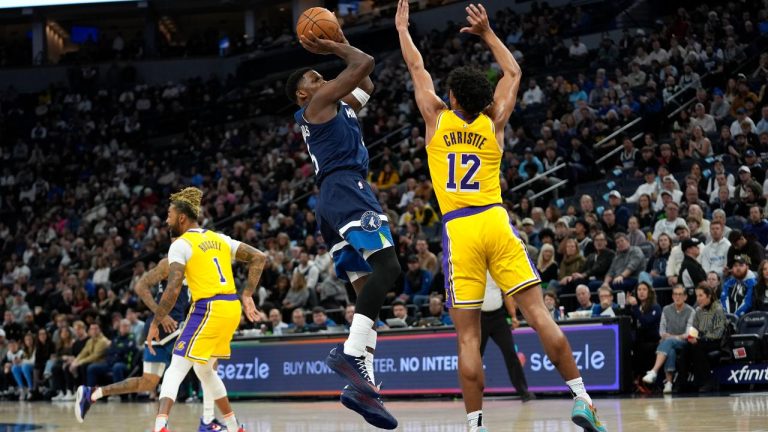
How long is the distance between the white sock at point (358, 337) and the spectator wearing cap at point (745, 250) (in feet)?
27.3

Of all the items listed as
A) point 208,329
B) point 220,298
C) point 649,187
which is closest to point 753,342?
point 649,187

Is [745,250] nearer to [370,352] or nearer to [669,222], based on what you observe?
[669,222]

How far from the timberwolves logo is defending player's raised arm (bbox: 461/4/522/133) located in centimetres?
110

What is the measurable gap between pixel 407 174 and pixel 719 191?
25.7 ft

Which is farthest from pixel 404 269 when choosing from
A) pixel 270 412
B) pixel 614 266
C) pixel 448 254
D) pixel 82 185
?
pixel 82 185

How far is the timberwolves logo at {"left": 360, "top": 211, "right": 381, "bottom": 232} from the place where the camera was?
279 inches

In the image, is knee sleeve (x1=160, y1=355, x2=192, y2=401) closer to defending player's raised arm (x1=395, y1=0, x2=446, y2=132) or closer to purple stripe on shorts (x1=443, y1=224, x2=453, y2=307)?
purple stripe on shorts (x1=443, y1=224, x2=453, y2=307)

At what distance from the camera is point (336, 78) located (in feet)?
23.3

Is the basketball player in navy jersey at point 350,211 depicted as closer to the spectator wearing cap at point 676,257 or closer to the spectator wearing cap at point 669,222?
the spectator wearing cap at point 676,257

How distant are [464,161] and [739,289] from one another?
8.24 m

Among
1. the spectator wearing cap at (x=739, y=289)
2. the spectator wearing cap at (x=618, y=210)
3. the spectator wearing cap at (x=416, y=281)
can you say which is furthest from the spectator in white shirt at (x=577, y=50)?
the spectator wearing cap at (x=739, y=289)

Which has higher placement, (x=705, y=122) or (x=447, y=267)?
(x=705, y=122)

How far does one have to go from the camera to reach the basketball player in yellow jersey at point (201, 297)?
8.63 meters

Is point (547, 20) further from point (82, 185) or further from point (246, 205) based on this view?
point (82, 185)
